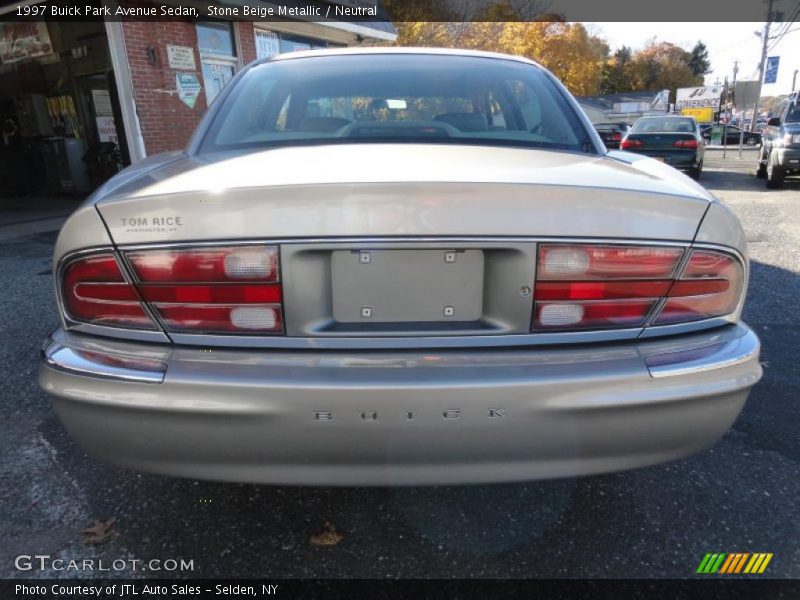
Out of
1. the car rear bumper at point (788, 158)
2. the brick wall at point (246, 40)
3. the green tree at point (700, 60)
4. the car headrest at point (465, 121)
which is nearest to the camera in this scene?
the car headrest at point (465, 121)

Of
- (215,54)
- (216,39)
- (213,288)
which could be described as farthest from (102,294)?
(216,39)

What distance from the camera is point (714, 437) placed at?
1558 millimetres

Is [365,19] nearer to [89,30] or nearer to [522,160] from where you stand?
[89,30]

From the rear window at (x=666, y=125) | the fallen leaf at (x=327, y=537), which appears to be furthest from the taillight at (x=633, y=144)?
the fallen leaf at (x=327, y=537)

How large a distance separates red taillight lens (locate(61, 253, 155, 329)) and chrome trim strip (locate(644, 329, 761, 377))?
53.4 inches

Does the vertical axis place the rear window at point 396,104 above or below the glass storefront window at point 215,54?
below

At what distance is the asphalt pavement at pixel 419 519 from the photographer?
1.75 m

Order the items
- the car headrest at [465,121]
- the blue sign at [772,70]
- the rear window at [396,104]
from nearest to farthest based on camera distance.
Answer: the rear window at [396,104] < the car headrest at [465,121] < the blue sign at [772,70]

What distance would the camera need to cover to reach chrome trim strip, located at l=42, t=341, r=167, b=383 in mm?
1389

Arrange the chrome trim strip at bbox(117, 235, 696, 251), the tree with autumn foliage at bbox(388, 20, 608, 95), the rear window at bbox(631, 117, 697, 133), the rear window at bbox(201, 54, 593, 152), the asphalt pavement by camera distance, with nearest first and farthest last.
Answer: the chrome trim strip at bbox(117, 235, 696, 251), the asphalt pavement, the rear window at bbox(201, 54, 593, 152), the rear window at bbox(631, 117, 697, 133), the tree with autumn foliage at bbox(388, 20, 608, 95)

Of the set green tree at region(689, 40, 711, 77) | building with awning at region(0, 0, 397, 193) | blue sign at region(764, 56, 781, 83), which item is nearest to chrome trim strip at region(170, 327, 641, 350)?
building with awning at region(0, 0, 397, 193)

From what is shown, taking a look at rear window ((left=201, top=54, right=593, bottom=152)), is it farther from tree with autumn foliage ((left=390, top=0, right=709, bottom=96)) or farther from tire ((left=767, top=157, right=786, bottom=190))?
tree with autumn foliage ((left=390, top=0, right=709, bottom=96))

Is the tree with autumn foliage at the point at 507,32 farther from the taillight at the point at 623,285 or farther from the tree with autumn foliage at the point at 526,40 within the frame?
the taillight at the point at 623,285

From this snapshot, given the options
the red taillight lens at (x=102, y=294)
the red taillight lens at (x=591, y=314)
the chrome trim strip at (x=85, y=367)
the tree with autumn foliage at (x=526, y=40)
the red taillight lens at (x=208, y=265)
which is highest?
the tree with autumn foliage at (x=526, y=40)
